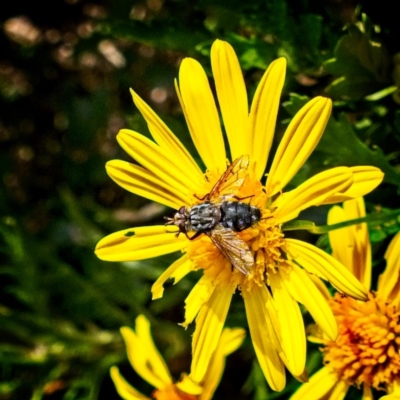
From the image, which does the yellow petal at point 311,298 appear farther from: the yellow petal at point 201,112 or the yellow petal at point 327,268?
the yellow petal at point 201,112

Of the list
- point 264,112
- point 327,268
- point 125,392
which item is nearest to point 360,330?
point 327,268

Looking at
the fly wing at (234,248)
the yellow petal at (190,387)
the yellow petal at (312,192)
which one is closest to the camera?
the yellow petal at (312,192)

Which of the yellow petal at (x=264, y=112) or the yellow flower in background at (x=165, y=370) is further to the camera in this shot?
the yellow flower in background at (x=165, y=370)

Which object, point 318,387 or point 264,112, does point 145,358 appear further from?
point 264,112

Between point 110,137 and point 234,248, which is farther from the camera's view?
point 110,137

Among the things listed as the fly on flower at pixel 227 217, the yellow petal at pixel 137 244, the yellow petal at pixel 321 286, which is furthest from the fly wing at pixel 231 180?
the yellow petal at pixel 321 286

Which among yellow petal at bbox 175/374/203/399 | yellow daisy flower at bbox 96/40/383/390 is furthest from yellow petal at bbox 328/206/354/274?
yellow petal at bbox 175/374/203/399
